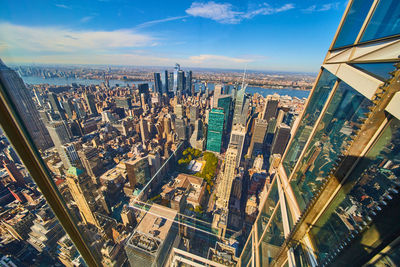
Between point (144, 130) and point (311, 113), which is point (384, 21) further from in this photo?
point (144, 130)

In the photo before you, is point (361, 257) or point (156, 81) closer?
point (361, 257)

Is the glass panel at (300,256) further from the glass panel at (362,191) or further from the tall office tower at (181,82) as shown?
the tall office tower at (181,82)

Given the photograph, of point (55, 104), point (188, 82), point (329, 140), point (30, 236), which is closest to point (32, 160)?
point (329, 140)

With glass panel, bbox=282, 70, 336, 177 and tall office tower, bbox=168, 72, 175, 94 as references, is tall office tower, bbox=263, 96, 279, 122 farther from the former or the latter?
tall office tower, bbox=168, 72, 175, 94

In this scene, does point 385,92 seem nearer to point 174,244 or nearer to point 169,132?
point 174,244

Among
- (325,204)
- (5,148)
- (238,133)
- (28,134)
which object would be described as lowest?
(5,148)

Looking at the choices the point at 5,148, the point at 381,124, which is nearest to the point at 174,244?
the point at 381,124

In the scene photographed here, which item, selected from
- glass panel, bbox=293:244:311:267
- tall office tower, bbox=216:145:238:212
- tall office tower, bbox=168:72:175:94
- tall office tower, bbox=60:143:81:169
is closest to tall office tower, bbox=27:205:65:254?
tall office tower, bbox=60:143:81:169
